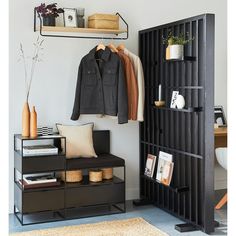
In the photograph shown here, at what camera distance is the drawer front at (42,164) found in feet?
12.7

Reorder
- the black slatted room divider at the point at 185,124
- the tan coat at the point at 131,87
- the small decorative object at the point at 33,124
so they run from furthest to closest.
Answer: the tan coat at the point at 131,87 < the small decorative object at the point at 33,124 < the black slatted room divider at the point at 185,124

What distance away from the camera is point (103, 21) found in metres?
4.40

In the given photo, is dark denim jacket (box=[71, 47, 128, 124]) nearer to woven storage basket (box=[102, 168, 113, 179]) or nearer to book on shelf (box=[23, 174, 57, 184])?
woven storage basket (box=[102, 168, 113, 179])

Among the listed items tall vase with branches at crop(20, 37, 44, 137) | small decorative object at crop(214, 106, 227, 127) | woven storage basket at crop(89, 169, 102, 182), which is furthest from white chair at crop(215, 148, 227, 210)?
tall vase with branches at crop(20, 37, 44, 137)

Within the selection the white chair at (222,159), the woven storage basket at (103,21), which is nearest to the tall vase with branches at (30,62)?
the woven storage basket at (103,21)

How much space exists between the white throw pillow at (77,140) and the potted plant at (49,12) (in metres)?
1.11

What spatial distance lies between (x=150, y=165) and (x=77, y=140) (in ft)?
2.93

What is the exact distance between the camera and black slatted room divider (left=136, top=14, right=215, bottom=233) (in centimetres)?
358

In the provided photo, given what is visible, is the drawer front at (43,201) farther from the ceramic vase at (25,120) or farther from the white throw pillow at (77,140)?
the ceramic vase at (25,120)

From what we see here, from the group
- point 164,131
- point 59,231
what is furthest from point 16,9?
point 59,231

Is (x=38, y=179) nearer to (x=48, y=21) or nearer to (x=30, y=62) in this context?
(x=30, y=62)

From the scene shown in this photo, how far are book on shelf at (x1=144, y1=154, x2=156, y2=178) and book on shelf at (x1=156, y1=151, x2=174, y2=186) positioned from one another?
13 centimetres

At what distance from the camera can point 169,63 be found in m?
4.21

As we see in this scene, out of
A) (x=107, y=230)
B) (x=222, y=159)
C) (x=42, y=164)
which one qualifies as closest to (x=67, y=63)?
(x=42, y=164)
